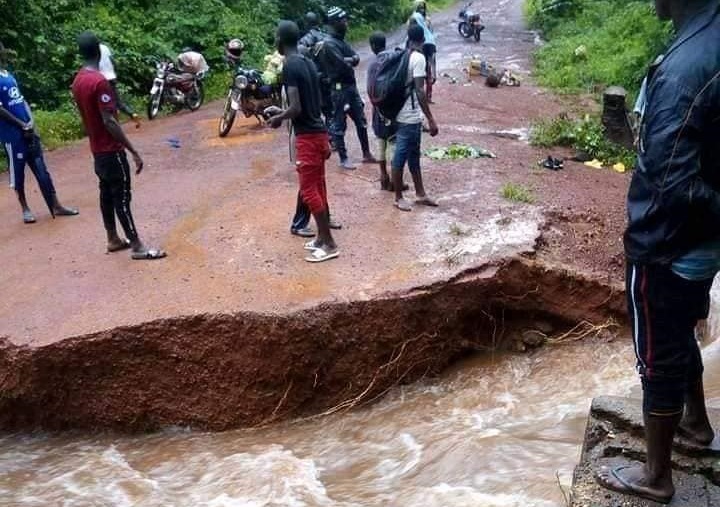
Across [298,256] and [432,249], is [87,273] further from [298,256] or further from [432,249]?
[432,249]

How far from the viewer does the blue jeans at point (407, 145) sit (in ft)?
22.1

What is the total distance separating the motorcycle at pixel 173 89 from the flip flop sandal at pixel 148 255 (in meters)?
6.39

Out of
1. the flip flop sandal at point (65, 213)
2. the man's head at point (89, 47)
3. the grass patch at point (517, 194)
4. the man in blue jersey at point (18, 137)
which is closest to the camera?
the man's head at point (89, 47)

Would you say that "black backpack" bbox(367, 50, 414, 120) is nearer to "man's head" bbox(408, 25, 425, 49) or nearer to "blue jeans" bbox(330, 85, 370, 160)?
"man's head" bbox(408, 25, 425, 49)

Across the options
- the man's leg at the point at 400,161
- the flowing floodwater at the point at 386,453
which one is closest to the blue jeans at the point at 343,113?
the man's leg at the point at 400,161

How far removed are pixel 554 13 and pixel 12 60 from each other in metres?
17.7

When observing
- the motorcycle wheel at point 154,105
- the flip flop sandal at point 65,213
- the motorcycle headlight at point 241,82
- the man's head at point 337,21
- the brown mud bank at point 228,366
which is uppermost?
the man's head at point 337,21

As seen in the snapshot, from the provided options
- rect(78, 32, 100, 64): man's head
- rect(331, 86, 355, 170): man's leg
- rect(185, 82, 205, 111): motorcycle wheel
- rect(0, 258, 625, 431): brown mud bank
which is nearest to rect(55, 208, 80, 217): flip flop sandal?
rect(78, 32, 100, 64): man's head

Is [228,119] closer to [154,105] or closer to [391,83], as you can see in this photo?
[154,105]

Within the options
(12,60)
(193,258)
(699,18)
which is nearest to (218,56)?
(12,60)

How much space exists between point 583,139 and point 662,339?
7.31 metres

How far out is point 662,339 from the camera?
275 centimetres

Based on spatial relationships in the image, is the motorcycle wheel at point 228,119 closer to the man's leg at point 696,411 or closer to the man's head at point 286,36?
the man's head at point 286,36

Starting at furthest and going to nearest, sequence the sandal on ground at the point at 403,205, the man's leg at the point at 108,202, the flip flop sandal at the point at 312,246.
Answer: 1. the sandal on ground at the point at 403,205
2. the flip flop sandal at the point at 312,246
3. the man's leg at the point at 108,202
